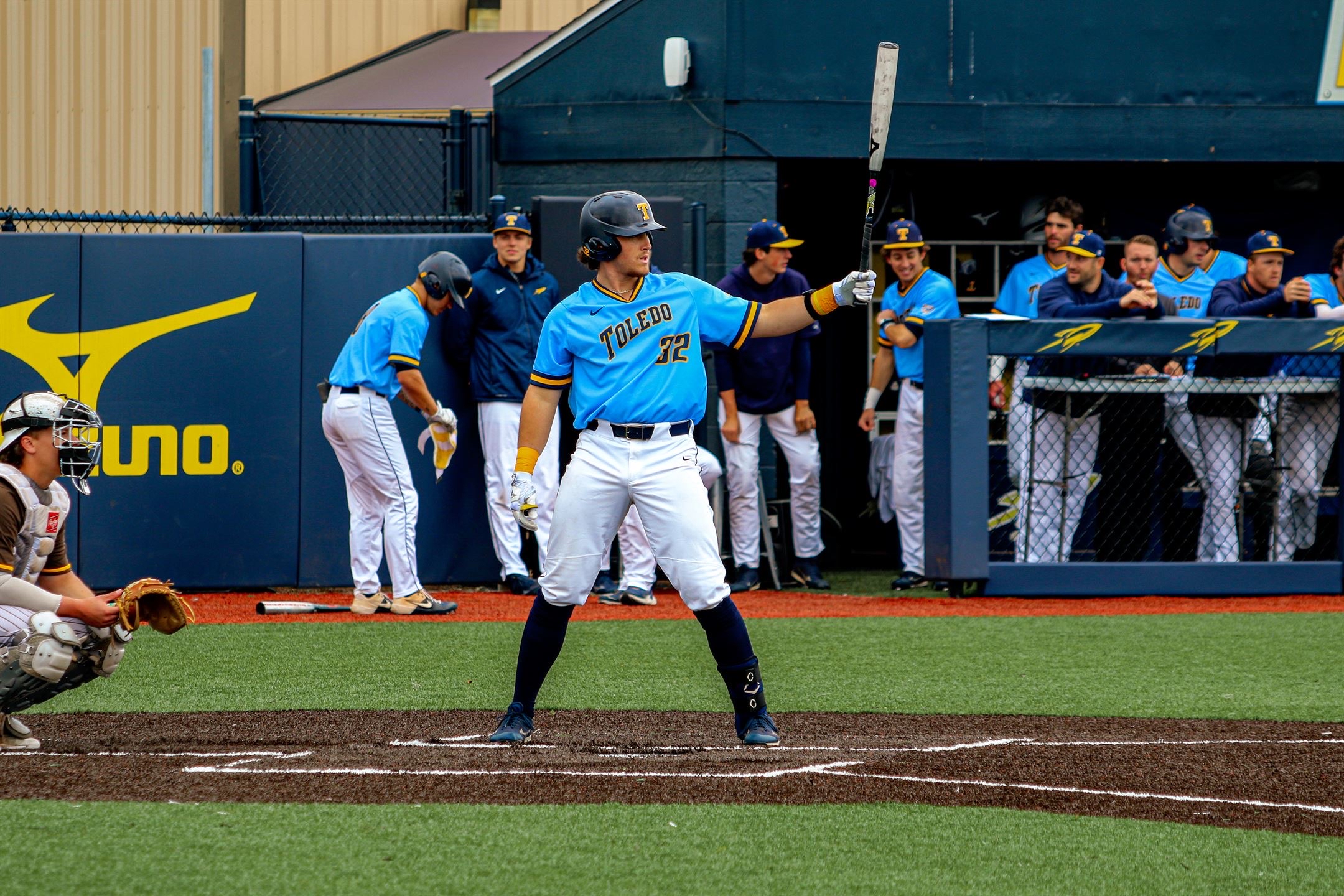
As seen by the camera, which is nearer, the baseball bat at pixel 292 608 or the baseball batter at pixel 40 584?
the baseball batter at pixel 40 584

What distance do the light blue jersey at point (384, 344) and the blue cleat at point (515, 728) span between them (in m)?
3.55

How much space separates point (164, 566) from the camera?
9602 mm

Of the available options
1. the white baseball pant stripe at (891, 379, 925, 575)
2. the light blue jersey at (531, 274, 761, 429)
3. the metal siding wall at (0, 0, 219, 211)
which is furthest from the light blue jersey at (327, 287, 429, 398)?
the metal siding wall at (0, 0, 219, 211)

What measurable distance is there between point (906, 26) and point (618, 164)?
2.01 m

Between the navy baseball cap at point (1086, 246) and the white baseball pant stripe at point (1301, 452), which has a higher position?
the navy baseball cap at point (1086, 246)

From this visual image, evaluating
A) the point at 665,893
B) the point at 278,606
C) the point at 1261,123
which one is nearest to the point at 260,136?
the point at 278,606

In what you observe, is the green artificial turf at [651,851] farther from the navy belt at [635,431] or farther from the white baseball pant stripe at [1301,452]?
the white baseball pant stripe at [1301,452]

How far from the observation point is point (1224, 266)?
10258 millimetres

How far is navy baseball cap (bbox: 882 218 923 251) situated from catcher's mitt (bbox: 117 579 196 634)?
583cm

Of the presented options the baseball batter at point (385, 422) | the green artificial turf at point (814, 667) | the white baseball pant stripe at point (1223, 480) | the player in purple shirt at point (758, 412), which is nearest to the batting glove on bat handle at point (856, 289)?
the green artificial turf at point (814, 667)

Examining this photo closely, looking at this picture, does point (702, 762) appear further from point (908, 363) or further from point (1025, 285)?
point (1025, 285)

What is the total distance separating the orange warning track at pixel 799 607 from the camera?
335 inches

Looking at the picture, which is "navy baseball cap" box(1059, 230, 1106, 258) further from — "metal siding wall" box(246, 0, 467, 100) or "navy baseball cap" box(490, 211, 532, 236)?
"metal siding wall" box(246, 0, 467, 100)

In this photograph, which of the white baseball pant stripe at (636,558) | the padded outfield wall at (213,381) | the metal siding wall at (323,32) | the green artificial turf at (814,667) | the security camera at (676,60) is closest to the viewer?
the green artificial turf at (814,667)
